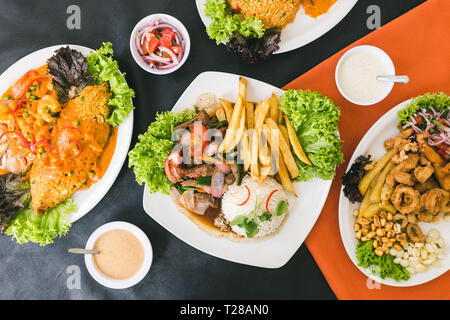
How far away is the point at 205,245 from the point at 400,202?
1.53 meters

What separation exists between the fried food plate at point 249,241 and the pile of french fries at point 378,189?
0.30m

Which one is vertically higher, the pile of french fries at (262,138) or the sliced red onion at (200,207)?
the pile of french fries at (262,138)

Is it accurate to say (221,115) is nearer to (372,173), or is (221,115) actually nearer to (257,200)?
(257,200)

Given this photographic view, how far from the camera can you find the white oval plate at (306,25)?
8.11 ft

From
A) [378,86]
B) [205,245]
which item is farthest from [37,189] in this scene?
[378,86]

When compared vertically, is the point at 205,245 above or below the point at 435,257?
above

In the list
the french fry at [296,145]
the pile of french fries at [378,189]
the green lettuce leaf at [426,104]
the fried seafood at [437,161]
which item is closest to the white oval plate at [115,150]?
the french fry at [296,145]

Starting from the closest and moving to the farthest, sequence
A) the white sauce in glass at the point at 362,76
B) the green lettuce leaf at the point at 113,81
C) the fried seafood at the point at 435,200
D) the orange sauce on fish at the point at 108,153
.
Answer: the fried seafood at the point at 435,200 < the white sauce in glass at the point at 362,76 < the green lettuce leaf at the point at 113,81 < the orange sauce on fish at the point at 108,153

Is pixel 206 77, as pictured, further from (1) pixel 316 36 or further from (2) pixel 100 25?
(2) pixel 100 25

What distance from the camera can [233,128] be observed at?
2295mm

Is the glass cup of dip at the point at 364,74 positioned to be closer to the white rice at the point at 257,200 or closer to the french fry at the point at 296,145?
the french fry at the point at 296,145

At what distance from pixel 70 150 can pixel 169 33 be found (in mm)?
1205

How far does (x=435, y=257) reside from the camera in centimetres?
236
